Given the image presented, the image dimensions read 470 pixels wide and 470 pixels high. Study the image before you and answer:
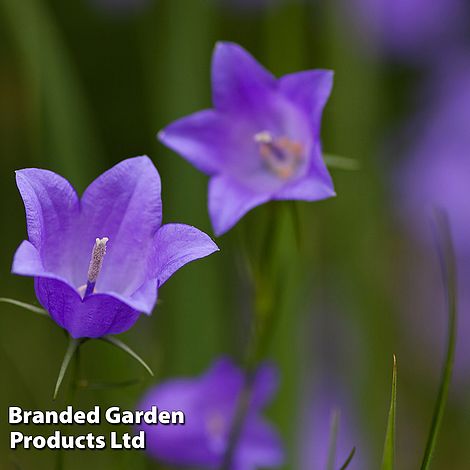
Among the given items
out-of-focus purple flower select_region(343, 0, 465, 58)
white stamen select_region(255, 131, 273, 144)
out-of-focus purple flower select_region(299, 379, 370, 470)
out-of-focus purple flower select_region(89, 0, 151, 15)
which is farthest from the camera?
out-of-focus purple flower select_region(343, 0, 465, 58)

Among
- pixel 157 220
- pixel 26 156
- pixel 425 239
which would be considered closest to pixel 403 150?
pixel 425 239

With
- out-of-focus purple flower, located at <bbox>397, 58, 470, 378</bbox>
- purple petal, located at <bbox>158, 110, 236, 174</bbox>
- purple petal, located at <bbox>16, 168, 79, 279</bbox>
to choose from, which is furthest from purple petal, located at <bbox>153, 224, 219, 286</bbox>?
out-of-focus purple flower, located at <bbox>397, 58, 470, 378</bbox>

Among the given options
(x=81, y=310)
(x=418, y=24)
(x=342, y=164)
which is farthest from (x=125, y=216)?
(x=418, y=24)

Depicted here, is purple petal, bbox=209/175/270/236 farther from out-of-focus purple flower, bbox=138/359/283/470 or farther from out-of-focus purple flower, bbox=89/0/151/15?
out-of-focus purple flower, bbox=89/0/151/15

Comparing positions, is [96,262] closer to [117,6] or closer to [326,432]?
[326,432]

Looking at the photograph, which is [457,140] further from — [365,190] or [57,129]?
[57,129]

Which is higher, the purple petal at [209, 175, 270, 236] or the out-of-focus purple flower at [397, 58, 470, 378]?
the purple petal at [209, 175, 270, 236]

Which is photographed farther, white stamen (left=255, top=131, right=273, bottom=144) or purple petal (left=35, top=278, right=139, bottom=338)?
white stamen (left=255, top=131, right=273, bottom=144)
